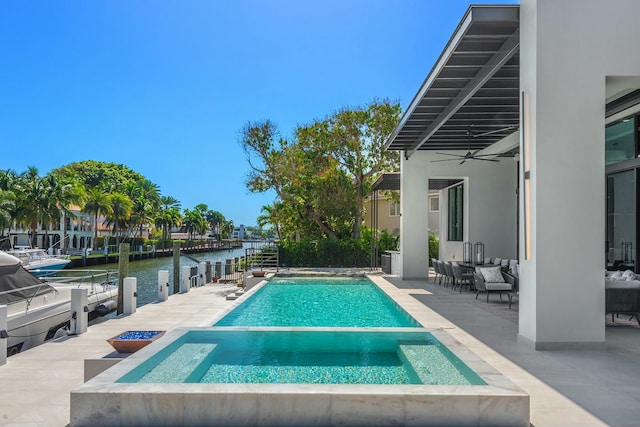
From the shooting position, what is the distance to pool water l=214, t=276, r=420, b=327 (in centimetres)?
811

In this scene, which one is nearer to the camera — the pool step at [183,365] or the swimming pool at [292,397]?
the swimming pool at [292,397]

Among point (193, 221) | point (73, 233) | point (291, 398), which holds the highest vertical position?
point (193, 221)

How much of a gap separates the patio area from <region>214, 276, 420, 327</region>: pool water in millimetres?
1150

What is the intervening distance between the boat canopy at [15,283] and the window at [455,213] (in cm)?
1341

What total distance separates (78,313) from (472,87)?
8033 mm

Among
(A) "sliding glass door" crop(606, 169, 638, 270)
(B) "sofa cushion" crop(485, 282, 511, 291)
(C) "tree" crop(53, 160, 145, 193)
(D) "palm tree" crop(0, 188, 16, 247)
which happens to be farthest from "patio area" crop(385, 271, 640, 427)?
(C) "tree" crop(53, 160, 145, 193)

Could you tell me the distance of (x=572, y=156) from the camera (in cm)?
574

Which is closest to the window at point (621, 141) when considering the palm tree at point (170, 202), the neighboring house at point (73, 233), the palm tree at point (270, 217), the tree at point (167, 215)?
the palm tree at point (270, 217)

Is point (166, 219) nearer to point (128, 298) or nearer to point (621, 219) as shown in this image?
point (128, 298)

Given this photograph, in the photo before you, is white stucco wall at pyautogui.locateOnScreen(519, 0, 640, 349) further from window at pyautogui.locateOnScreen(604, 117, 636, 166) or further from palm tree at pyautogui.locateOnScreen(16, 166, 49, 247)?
palm tree at pyautogui.locateOnScreen(16, 166, 49, 247)

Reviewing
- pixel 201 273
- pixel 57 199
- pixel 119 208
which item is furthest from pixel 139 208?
pixel 201 273

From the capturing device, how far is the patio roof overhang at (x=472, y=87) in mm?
6336

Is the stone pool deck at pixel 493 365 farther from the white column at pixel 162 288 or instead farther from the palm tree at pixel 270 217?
the palm tree at pixel 270 217

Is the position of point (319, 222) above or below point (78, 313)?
above
